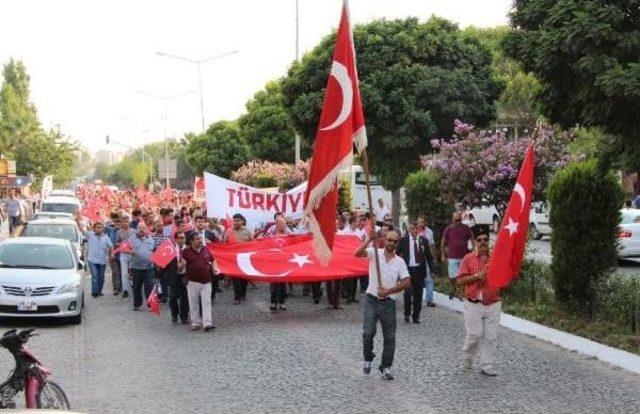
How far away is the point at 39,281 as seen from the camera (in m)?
15.4

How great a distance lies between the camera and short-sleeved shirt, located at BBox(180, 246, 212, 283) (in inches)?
605

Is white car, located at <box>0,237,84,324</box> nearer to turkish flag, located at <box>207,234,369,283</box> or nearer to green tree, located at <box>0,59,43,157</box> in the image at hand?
turkish flag, located at <box>207,234,369,283</box>

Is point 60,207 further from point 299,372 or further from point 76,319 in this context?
point 299,372

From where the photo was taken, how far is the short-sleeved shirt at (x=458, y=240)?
1762 cm

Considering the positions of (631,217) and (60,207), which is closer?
(631,217)

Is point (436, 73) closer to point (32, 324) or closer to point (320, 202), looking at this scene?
point (32, 324)

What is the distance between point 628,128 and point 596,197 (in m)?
2.72

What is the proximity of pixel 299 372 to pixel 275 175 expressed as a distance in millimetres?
30455

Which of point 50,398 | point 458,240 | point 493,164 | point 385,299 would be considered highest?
point 493,164

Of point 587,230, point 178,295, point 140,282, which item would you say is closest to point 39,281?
point 178,295

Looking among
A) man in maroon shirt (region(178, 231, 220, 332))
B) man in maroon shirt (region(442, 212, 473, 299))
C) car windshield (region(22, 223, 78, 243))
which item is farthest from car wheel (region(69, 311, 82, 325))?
car windshield (region(22, 223, 78, 243))

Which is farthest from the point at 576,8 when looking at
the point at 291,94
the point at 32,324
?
the point at 291,94

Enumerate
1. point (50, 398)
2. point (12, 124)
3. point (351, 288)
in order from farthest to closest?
point (12, 124) → point (351, 288) → point (50, 398)

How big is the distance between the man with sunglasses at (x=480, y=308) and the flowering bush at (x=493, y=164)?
26.3 ft
